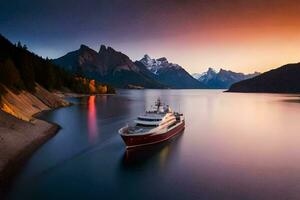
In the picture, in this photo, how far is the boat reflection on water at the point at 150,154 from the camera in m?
44.0

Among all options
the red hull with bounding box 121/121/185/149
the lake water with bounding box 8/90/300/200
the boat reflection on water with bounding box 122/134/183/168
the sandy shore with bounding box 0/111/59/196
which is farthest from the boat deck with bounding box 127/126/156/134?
the sandy shore with bounding box 0/111/59/196

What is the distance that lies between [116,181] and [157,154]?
577 inches

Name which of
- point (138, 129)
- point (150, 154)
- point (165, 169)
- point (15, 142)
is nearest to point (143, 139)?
point (138, 129)

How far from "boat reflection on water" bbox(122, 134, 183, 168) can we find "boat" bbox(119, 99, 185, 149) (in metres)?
1.10

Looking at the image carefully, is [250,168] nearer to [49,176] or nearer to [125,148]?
[125,148]

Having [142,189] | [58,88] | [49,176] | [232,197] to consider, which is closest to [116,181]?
[142,189]

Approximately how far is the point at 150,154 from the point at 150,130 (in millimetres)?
6088

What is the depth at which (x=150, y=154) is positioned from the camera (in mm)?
48438

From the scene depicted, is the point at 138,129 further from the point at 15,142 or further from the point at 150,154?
the point at 15,142

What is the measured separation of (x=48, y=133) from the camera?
2480 inches

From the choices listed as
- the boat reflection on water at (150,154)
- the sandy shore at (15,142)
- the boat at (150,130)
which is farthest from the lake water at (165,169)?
the boat at (150,130)

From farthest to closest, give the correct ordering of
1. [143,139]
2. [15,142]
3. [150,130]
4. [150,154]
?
[150,130], [143,139], [150,154], [15,142]

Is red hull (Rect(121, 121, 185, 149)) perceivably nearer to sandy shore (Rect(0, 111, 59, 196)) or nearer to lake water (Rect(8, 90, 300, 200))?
lake water (Rect(8, 90, 300, 200))

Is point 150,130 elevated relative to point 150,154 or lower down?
elevated
